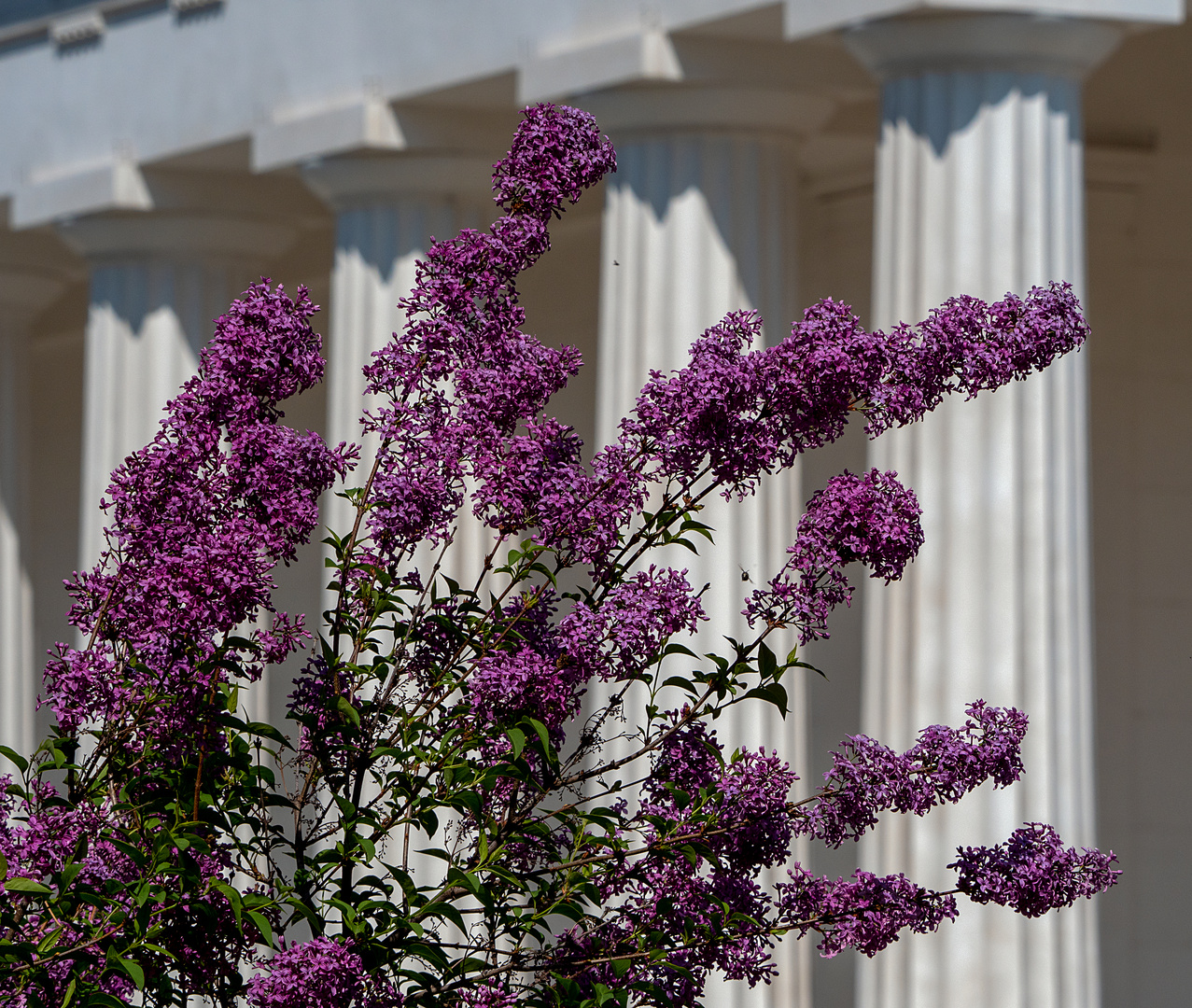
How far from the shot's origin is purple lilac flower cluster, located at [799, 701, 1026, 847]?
251 inches

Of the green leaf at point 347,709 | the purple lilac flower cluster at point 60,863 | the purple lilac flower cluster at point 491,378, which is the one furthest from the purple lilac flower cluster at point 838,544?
the purple lilac flower cluster at point 60,863

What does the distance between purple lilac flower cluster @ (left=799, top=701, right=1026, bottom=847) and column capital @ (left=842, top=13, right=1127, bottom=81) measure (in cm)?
1113

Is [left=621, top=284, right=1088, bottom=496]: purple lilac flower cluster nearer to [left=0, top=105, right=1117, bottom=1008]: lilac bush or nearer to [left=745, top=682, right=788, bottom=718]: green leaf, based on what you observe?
[left=0, top=105, right=1117, bottom=1008]: lilac bush

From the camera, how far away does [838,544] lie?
20.8 ft

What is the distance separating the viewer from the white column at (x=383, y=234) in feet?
75.7

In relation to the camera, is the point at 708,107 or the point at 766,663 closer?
the point at 766,663

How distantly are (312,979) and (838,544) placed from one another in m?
1.76

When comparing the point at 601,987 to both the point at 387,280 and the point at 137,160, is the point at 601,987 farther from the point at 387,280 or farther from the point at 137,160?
the point at 137,160

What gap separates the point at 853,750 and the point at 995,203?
36.1 feet

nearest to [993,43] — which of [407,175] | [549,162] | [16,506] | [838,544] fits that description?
[407,175]

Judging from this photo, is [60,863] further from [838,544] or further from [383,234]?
[383,234]

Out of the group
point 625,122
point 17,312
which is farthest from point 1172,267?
point 17,312

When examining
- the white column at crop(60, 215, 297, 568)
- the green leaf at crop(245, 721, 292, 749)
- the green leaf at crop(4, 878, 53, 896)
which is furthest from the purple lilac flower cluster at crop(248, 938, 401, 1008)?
the white column at crop(60, 215, 297, 568)

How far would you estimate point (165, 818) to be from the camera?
6406mm
